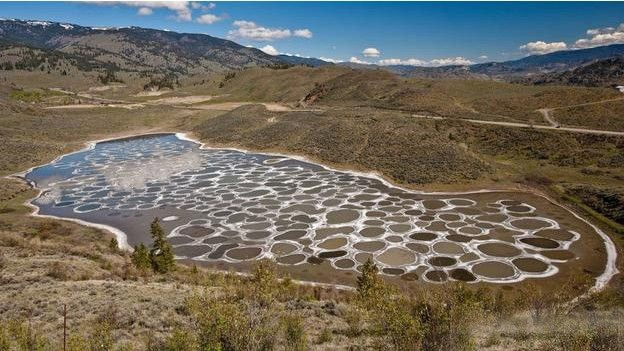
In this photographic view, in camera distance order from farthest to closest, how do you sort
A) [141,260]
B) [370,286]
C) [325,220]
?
1. [325,220]
2. [141,260]
3. [370,286]

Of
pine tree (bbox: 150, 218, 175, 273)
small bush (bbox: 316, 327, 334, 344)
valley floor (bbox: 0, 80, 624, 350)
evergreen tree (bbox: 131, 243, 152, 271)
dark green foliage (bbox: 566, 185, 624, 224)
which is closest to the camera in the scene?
valley floor (bbox: 0, 80, 624, 350)

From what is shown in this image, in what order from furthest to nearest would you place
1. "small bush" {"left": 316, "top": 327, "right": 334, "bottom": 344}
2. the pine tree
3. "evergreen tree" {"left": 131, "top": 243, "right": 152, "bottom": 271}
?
the pine tree
"evergreen tree" {"left": 131, "top": 243, "right": 152, "bottom": 271}
"small bush" {"left": 316, "top": 327, "right": 334, "bottom": 344}

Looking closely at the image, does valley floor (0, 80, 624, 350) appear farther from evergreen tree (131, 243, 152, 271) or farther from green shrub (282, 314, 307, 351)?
evergreen tree (131, 243, 152, 271)

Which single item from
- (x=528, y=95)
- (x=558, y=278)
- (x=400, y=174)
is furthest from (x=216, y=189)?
(x=528, y=95)

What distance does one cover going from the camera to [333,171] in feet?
247

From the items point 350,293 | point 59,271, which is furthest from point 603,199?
point 59,271

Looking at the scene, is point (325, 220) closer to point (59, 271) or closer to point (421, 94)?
point (59, 271)

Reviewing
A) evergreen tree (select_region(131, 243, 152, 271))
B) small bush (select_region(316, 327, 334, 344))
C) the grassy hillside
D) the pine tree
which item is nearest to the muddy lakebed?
the pine tree

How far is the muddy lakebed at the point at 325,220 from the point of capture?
4047 centimetres

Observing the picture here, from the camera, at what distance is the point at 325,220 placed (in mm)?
51812

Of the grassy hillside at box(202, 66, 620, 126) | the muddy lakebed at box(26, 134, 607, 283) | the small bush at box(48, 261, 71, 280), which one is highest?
the grassy hillside at box(202, 66, 620, 126)

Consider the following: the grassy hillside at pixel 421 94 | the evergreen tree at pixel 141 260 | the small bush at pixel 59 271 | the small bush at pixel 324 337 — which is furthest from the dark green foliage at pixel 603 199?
the small bush at pixel 59 271

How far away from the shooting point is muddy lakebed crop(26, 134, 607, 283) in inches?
1593

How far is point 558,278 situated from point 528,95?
96654mm
